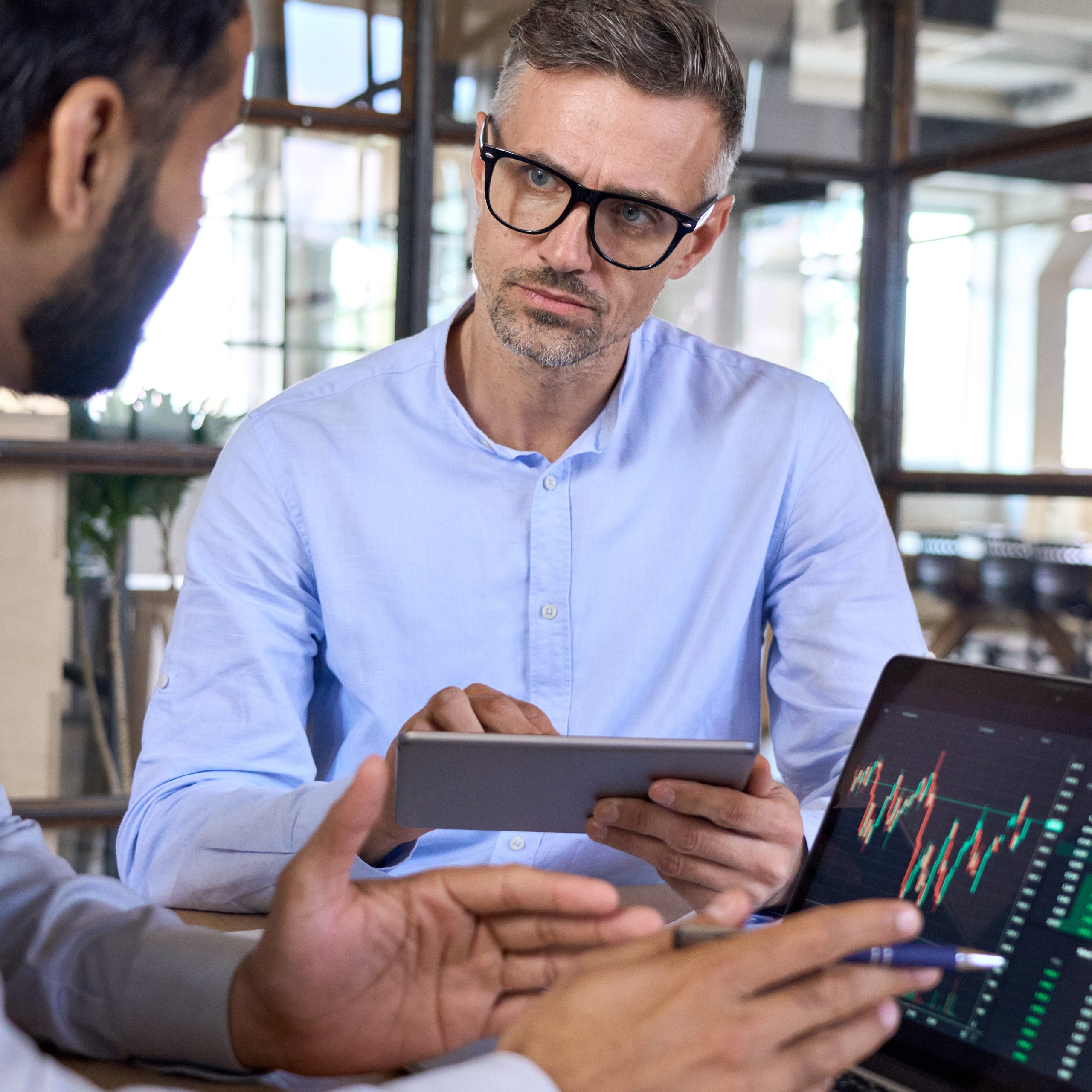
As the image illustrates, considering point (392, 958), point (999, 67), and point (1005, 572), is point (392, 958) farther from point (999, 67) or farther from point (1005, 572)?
point (1005, 572)

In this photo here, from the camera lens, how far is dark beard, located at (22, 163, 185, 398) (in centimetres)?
79

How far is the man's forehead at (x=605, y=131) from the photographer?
1511 millimetres

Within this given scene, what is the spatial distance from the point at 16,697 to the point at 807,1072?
7.53 ft

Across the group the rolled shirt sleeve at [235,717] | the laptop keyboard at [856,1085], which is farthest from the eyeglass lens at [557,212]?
the laptop keyboard at [856,1085]

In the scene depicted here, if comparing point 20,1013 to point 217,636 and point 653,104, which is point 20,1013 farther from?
point 653,104

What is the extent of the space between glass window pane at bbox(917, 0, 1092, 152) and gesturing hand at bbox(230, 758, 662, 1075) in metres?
2.61

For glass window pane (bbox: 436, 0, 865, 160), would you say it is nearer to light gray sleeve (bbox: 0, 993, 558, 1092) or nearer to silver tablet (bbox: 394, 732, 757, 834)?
silver tablet (bbox: 394, 732, 757, 834)

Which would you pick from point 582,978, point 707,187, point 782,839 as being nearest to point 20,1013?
point 582,978

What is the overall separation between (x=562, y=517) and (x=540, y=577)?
0.08m

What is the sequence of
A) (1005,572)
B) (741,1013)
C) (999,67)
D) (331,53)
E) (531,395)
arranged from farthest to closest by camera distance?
1. (1005,572)
2. (999,67)
3. (331,53)
4. (531,395)
5. (741,1013)

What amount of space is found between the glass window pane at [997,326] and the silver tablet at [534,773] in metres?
2.23

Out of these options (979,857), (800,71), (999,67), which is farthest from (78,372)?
(800,71)

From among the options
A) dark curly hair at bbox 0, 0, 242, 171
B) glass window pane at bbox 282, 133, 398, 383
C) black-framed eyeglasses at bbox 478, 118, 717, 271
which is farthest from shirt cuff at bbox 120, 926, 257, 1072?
glass window pane at bbox 282, 133, 398, 383

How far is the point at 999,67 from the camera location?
2912 mm
